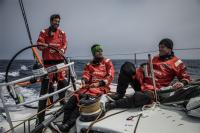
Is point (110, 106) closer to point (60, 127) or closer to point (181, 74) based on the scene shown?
point (60, 127)

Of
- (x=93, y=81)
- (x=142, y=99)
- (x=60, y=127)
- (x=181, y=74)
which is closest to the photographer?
(x=142, y=99)

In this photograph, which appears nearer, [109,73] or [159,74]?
[159,74]

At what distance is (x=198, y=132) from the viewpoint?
236 cm

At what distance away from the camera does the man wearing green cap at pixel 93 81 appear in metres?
3.70

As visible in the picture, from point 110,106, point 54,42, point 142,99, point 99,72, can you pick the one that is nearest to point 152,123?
point 142,99

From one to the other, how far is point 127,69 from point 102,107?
75cm

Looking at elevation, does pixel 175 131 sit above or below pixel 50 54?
below

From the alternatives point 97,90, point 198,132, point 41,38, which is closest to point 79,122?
point 97,90

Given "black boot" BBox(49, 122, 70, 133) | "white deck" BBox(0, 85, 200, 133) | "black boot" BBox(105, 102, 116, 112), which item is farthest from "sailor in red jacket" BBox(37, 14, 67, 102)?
"white deck" BBox(0, 85, 200, 133)

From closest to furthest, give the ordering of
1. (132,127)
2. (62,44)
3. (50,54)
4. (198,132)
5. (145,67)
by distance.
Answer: (198,132) → (132,127) → (145,67) → (50,54) → (62,44)

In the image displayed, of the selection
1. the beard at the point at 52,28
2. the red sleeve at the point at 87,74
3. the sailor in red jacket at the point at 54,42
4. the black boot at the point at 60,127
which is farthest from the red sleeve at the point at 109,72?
the beard at the point at 52,28

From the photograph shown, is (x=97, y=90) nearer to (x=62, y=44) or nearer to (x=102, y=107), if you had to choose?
(x=102, y=107)

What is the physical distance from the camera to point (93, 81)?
14.2 feet

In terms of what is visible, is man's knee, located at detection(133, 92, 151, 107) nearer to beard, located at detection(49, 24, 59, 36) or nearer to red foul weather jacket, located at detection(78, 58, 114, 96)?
red foul weather jacket, located at detection(78, 58, 114, 96)
